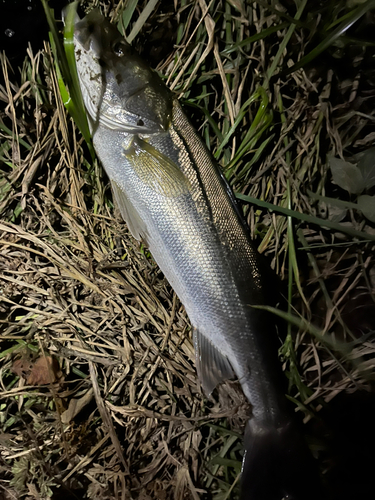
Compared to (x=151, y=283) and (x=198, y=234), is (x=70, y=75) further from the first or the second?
(x=151, y=283)

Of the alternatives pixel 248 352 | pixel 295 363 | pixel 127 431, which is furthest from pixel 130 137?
pixel 127 431

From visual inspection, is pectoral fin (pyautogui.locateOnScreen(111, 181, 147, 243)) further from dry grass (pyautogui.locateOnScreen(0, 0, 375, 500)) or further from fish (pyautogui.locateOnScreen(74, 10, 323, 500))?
dry grass (pyautogui.locateOnScreen(0, 0, 375, 500))

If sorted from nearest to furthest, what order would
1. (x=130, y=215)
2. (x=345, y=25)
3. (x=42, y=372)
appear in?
(x=345, y=25)
(x=130, y=215)
(x=42, y=372)

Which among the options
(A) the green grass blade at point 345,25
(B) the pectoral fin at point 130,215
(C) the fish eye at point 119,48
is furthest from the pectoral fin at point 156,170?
(A) the green grass blade at point 345,25

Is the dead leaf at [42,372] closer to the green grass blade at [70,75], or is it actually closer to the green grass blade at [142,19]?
the green grass blade at [70,75]

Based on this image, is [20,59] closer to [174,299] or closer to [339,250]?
[174,299]

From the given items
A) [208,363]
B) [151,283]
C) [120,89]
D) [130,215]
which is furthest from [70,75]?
[208,363]
